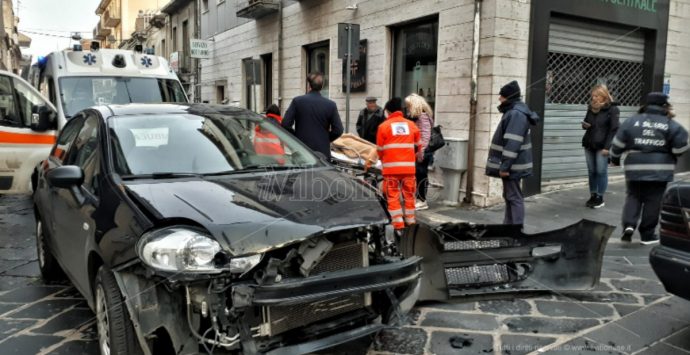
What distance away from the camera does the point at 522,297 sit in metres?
4.41

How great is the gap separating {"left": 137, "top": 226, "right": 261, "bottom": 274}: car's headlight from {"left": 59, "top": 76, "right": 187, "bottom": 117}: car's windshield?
6215mm

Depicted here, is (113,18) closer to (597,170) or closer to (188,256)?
(597,170)

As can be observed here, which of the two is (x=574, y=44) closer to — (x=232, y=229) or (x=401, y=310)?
(x=401, y=310)

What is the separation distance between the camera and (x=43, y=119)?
23.4 feet

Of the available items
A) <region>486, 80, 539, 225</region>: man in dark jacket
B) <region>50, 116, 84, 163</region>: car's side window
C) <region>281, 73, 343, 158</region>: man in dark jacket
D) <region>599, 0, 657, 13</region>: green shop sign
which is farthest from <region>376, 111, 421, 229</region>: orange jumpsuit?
<region>599, 0, 657, 13</region>: green shop sign

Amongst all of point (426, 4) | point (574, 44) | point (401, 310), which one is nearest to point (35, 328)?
point (401, 310)

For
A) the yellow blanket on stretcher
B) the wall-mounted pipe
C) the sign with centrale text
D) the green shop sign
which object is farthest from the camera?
the sign with centrale text

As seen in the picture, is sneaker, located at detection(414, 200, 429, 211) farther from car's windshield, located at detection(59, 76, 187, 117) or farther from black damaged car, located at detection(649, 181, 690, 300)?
black damaged car, located at detection(649, 181, 690, 300)

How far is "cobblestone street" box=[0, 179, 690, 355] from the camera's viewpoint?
356 centimetres

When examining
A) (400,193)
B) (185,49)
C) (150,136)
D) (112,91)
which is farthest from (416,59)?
(185,49)

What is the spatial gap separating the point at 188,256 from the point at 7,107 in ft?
19.8

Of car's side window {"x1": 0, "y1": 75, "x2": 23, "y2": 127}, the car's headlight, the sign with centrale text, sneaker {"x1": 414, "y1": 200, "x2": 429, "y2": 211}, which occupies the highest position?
the sign with centrale text

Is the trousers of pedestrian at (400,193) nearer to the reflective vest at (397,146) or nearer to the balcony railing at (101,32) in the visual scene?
the reflective vest at (397,146)

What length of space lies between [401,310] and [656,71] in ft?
30.4
